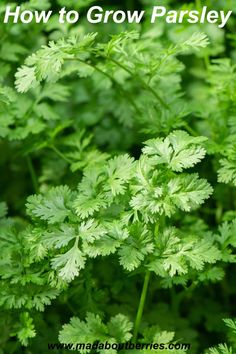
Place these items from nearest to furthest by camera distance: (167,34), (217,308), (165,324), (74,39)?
(74,39)
(165,324)
(217,308)
(167,34)

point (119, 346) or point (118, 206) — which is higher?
point (118, 206)

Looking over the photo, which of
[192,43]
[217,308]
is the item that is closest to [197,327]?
[217,308]

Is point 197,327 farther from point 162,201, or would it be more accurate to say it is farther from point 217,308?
point 162,201

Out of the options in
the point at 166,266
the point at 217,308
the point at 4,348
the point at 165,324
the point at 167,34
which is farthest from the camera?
the point at 167,34

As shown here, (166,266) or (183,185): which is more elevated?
(183,185)

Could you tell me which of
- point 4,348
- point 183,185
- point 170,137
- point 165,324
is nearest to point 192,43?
point 170,137

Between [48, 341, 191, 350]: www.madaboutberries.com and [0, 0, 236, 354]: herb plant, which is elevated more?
[0, 0, 236, 354]: herb plant

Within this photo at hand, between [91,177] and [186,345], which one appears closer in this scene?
[91,177]

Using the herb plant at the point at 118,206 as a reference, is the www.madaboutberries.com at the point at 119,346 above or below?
below

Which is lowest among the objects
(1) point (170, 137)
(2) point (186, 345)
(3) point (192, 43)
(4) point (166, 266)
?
(2) point (186, 345)
